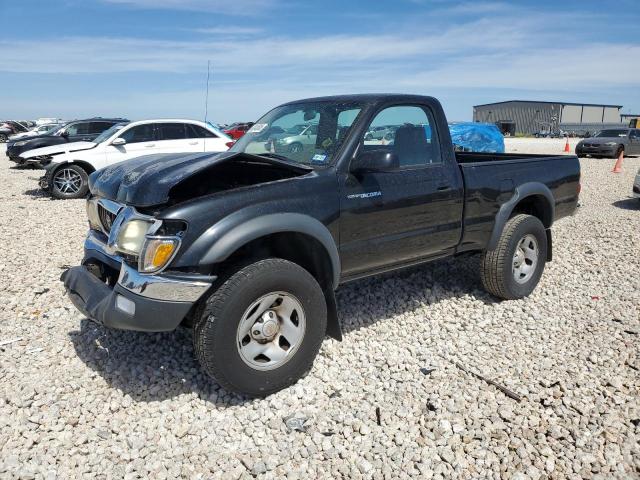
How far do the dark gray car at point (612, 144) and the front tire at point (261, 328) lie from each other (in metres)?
22.0

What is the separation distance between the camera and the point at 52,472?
2.61 metres

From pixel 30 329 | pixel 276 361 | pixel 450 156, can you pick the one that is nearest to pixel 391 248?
pixel 450 156

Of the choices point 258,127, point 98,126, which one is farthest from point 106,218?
point 98,126

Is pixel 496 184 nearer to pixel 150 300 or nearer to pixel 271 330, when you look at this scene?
pixel 271 330

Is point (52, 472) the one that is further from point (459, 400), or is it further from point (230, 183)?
point (459, 400)

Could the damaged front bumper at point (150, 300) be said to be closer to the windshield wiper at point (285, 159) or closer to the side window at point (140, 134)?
the windshield wiper at point (285, 159)

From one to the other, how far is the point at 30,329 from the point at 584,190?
40.5ft

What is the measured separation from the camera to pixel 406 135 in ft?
13.2

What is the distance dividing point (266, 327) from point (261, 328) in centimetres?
3

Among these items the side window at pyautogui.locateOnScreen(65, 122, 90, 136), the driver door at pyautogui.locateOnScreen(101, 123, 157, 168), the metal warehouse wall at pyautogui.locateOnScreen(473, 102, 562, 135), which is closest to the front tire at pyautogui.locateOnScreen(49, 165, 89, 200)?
the driver door at pyautogui.locateOnScreen(101, 123, 157, 168)

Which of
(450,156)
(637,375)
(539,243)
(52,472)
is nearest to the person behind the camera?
(52,472)

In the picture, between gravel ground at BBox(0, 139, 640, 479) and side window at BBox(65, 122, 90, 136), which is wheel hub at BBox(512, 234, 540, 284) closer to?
gravel ground at BBox(0, 139, 640, 479)

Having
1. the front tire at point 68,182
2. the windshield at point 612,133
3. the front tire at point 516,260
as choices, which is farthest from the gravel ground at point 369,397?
the windshield at point 612,133

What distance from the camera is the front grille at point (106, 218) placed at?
346 centimetres
